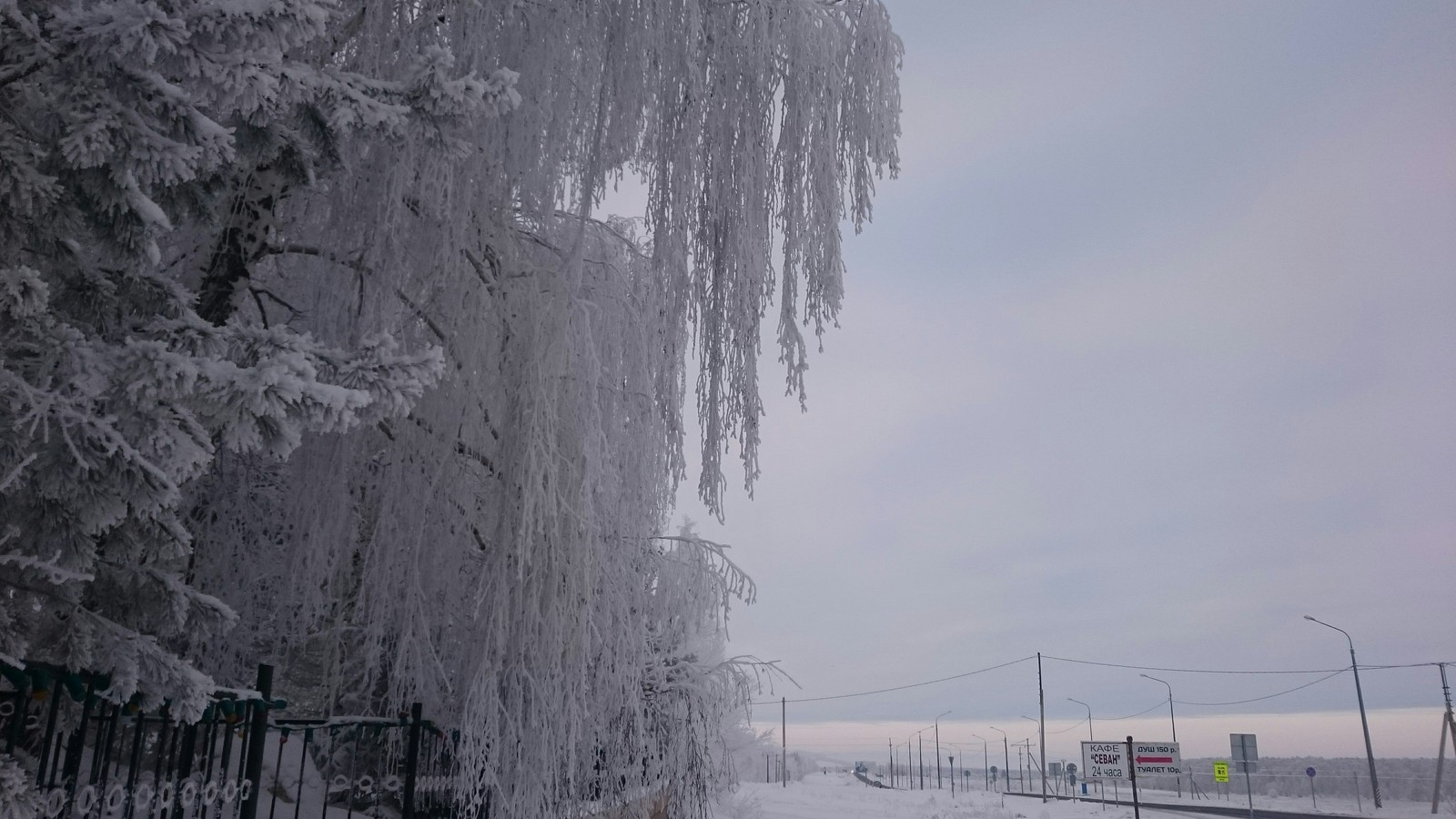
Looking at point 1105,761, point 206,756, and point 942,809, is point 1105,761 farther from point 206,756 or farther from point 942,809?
point 206,756

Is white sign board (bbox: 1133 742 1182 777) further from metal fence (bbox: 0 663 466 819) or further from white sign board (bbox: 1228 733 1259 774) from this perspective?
metal fence (bbox: 0 663 466 819)

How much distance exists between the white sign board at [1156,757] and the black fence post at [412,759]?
110 ft

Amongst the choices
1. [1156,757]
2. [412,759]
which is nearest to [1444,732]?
[1156,757]

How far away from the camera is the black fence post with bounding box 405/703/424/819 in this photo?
5.18 metres

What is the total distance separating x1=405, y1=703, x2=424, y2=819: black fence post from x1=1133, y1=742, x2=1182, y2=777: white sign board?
33.7 metres

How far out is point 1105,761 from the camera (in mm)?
38406

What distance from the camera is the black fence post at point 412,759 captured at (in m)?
5.18

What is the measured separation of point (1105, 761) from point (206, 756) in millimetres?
41173

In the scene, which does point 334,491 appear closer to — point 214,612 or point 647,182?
point 214,612

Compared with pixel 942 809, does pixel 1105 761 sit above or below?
above

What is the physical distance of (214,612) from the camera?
11.7 feet

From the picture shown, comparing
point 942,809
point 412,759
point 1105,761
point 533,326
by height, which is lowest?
point 942,809

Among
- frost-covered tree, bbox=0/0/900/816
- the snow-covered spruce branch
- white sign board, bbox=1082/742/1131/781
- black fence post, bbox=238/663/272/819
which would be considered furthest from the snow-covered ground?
the snow-covered spruce branch

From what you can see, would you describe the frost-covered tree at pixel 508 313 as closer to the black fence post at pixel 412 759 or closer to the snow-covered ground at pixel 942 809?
the black fence post at pixel 412 759
